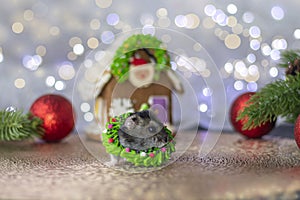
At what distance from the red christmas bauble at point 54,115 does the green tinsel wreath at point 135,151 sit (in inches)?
12.5

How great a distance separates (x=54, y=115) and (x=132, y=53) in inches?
9.8

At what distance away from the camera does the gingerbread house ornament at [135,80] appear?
952 millimetres

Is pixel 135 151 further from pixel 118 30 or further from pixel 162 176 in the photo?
pixel 118 30

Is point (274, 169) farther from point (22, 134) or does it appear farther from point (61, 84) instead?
point (61, 84)

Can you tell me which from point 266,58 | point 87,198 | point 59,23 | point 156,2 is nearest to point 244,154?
point 87,198

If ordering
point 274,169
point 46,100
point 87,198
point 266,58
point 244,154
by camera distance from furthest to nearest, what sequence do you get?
point 266,58 → point 46,100 → point 244,154 → point 274,169 → point 87,198

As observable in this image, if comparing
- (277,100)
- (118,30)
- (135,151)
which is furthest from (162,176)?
(118,30)

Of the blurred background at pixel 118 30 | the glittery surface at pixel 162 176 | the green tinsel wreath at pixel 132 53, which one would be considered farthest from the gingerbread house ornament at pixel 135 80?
the blurred background at pixel 118 30

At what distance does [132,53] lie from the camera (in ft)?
3.33

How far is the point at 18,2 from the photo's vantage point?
1.39m

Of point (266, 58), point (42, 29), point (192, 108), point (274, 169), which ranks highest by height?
point (42, 29)

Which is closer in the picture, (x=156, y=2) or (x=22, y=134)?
(x=22, y=134)

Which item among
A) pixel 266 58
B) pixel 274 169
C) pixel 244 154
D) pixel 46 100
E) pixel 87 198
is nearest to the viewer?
pixel 87 198

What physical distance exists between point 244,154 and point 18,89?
0.83 m
